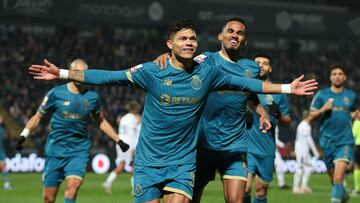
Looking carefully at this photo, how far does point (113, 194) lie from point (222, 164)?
32.9 feet

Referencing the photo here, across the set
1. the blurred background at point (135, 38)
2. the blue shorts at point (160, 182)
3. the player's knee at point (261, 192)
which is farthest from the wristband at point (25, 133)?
the blurred background at point (135, 38)

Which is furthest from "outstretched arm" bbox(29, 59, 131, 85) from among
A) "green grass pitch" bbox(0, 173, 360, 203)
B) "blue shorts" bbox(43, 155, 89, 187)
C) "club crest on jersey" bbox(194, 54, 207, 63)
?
"green grass pitch" bbox(0, 173, 360, 203)

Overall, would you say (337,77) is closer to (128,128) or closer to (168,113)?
(168,113)

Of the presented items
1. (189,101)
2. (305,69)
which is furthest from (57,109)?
(305,69)

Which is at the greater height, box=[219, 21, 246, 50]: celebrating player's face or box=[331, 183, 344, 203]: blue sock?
box=[219, 21, 246, 50]: celebrating player's face

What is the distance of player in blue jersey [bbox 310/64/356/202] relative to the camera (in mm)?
14891

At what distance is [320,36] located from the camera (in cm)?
5269

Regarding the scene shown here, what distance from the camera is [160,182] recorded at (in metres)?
8.28

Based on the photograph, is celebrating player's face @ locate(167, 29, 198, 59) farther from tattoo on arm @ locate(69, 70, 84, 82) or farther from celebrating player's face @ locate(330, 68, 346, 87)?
celebrating player's face @ locate(330, 68, 346, 87)

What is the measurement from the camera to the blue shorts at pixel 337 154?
583 inches

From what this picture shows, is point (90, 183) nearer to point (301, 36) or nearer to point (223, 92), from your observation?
point (223, 92)

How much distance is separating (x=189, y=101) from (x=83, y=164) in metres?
4.57

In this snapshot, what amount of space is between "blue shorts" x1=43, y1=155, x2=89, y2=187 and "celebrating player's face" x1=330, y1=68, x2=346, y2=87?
16.6ft

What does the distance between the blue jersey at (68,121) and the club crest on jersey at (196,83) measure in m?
4.59
